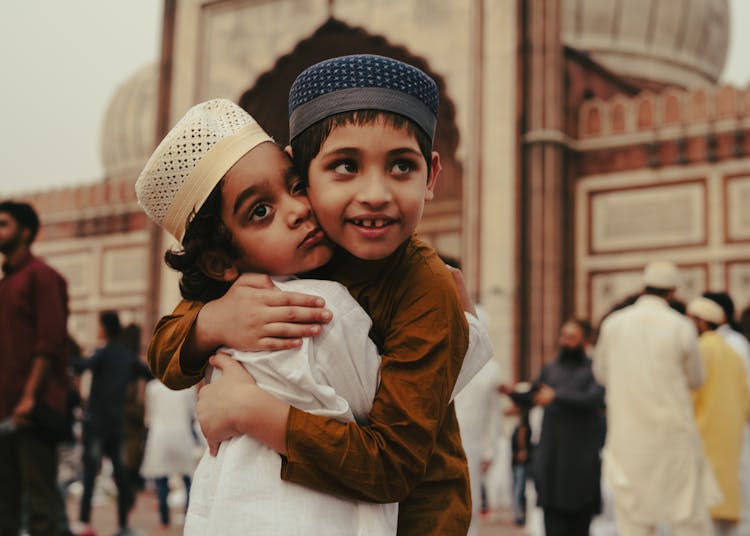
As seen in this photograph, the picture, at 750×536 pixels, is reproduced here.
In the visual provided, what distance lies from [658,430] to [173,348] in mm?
3532

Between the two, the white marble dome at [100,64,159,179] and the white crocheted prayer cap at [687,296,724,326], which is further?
the white marble dome at [100,64,159,179]

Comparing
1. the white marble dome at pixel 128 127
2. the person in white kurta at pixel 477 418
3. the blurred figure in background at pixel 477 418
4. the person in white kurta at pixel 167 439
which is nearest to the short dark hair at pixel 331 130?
the blurred figure in background at pixel 477 418

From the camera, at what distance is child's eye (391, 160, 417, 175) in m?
1.21

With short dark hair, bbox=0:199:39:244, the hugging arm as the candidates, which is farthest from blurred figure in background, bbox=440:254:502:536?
the hugging arm

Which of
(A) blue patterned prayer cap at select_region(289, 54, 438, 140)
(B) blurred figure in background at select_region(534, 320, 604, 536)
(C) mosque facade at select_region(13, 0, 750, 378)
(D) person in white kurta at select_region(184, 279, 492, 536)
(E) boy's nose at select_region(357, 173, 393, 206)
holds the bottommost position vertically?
(B) blurred figure in background at select_region(534, 320, 604, 536)

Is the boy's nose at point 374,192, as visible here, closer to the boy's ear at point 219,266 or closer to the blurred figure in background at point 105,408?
the boy's ear at point 219,266

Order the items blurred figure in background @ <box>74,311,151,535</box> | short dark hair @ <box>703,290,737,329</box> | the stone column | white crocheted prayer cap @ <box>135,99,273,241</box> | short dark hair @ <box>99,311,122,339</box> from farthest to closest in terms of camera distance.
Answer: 1. the stone column
2. short dark hair @ <box>99,311,122,339</box>
3. blurred figure in background @ <box>74,311,151,535</box>
4. short dark hair @ <box>703,290,737,329</box>
5. white crocheted prayer cap @ <box>135,99,273,241</box>

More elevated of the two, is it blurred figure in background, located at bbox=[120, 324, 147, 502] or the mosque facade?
the mosque facade

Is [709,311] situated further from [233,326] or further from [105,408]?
[233,326]

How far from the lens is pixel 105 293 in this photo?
15.3m

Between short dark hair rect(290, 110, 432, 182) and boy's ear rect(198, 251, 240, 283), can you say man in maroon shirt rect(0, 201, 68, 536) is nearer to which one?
boy's ear rect(198, 251, 240, 283)

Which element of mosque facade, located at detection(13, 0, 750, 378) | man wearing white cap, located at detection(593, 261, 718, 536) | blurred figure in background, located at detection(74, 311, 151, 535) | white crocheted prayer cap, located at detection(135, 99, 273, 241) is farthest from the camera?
mosque facade, located at detection(13, 0, 750, 378)

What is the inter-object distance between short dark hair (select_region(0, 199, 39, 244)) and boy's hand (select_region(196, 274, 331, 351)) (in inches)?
110

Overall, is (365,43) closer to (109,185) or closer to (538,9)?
(538,9)
